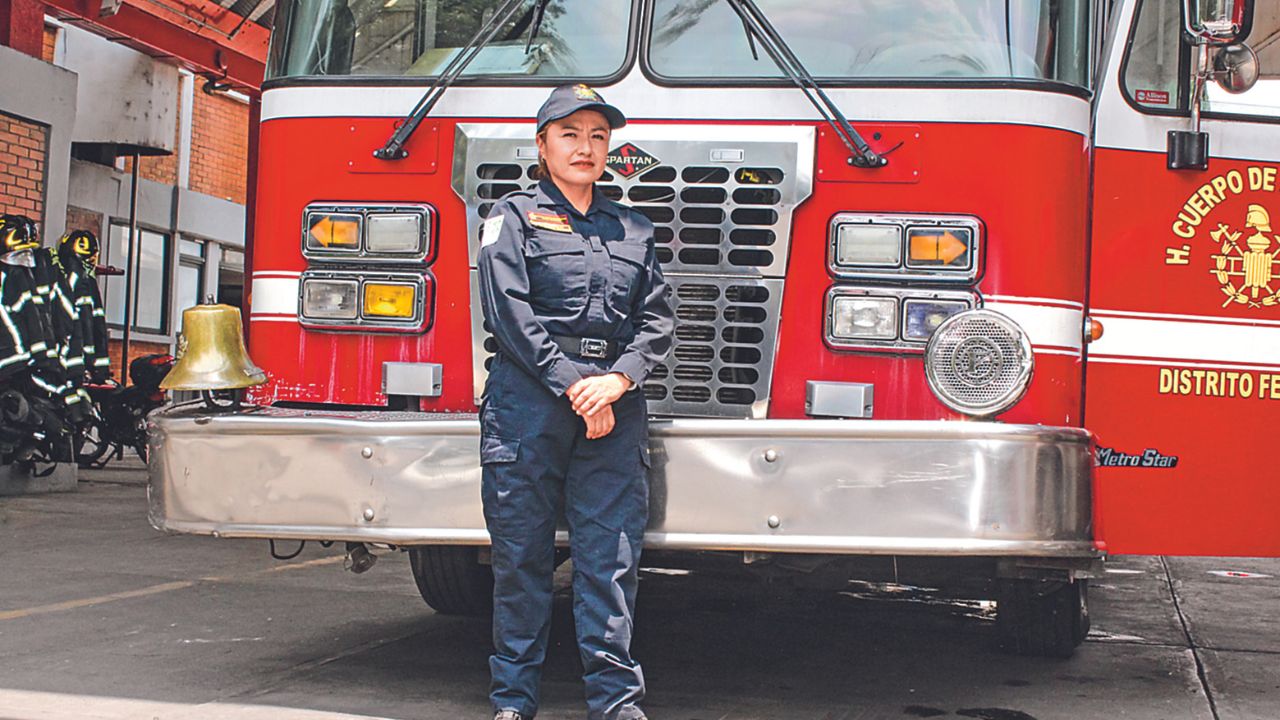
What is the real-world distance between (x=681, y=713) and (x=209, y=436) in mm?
1783

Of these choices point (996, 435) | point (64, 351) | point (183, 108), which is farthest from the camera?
point (183, 108)

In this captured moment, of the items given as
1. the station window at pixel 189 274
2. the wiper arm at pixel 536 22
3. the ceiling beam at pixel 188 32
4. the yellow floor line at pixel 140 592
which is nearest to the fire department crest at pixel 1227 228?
the wiper arm at pixel 536 22

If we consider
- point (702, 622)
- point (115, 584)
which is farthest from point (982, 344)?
point (115, 584)

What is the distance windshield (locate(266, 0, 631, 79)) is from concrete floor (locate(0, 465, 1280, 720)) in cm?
216

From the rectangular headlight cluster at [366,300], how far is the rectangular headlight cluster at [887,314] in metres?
1.37

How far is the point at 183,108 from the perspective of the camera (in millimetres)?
20750

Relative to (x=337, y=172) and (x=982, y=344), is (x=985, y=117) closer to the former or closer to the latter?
(x=982, y=344)

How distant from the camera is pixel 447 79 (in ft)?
17.6

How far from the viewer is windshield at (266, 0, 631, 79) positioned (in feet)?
17.8

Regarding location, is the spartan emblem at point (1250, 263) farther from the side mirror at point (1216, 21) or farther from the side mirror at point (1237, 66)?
the side mirror at point (1216, 21)

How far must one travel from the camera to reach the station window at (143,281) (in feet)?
62.2

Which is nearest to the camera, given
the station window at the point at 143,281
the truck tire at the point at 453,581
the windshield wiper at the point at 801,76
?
the windshield wiper at the point at 801,76

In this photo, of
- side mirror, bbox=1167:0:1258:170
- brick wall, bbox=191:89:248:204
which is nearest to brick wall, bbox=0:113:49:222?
brick wall, bbox=191:89:248:204

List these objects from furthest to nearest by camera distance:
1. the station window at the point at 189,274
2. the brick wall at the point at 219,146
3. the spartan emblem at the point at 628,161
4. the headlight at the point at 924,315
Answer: the brick wall at the point at 219,146 < the station window at the point at 189,274 < the spartan emblem at the point at 628,161 < the headlight at the point at 924,315
